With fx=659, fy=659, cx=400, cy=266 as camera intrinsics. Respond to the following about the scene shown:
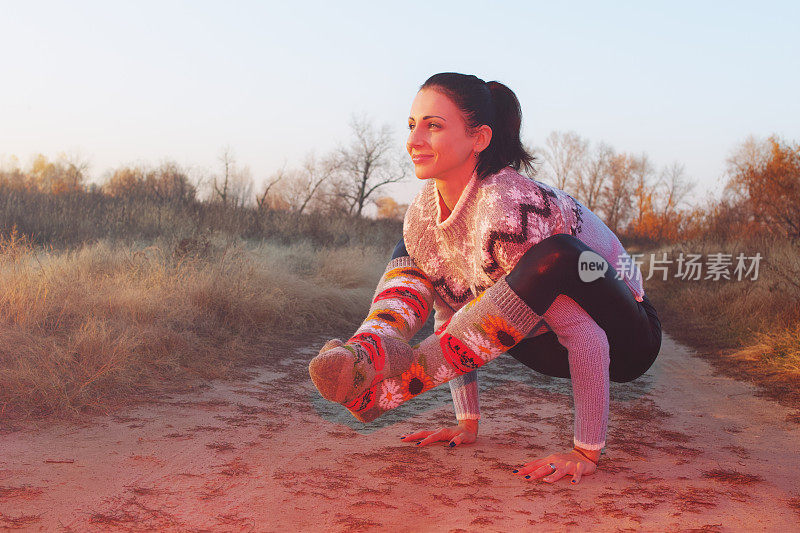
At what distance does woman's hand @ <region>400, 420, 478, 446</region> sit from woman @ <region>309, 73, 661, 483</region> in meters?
0.43

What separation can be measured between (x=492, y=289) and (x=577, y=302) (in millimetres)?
309

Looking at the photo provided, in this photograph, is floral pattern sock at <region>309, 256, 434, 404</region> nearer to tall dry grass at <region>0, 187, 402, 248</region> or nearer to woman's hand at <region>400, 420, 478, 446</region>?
woman's hand at <region>400, 420, 478, 446</region>

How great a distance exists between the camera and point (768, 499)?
6.72 ft

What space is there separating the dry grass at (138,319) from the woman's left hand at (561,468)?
206 cm

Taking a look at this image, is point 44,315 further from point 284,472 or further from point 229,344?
point 284,472

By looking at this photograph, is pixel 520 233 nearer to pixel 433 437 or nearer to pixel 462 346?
pixel 462 346

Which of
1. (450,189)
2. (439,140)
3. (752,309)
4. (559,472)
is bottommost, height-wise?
(559,472)

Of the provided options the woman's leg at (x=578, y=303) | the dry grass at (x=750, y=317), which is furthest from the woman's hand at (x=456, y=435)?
the dry grass at (x=750, y=317)

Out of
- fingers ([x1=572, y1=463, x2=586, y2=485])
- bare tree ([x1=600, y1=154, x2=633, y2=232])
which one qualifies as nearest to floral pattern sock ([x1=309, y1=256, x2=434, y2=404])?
fingers ([x1=572, y1=463, x2=586, y2=485])

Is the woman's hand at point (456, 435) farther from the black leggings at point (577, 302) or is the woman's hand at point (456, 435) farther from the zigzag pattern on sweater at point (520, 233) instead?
the zigzag pattern on sweater at point (520, 233)

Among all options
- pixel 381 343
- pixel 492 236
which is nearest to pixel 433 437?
pixel 381 343

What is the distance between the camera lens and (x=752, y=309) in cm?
696

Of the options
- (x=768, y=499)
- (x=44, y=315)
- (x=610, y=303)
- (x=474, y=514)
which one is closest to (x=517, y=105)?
(x=610, y=303)

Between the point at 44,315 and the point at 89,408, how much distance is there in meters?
1.27
